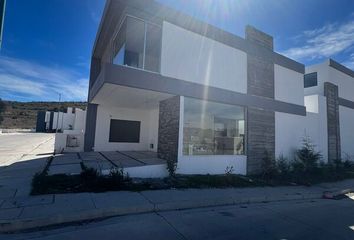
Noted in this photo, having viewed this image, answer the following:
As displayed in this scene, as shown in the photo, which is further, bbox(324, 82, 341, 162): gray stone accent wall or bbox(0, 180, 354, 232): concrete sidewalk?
bbox(324, 82, 341, 162): gray stone accent wall

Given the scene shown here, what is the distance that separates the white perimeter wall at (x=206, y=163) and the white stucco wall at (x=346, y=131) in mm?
11123

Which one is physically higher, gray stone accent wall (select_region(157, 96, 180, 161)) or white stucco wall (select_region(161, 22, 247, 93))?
white stucco wall (select_region(161, 22, 247, 93))

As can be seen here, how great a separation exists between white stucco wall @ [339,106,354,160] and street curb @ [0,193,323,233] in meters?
13.2

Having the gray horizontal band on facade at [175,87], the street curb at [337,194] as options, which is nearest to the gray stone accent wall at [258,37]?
the gray horizontal band on facade at [175,87]

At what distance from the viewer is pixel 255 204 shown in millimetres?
6930

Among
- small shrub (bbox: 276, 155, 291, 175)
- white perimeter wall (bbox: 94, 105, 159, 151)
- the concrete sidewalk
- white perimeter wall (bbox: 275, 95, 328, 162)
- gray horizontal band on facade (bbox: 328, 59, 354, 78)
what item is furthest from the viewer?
gray horizontal band on facade (bbox: 328, 59, 354, 78)

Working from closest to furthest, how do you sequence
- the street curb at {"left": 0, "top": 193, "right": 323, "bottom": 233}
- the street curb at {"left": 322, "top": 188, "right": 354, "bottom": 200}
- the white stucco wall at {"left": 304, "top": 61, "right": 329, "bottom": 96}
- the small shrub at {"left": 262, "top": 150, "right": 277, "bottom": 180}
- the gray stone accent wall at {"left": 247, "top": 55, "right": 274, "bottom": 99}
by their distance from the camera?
the street curb at {"left": 0, "top": 193, "right": 323, "bottom": 233}, the street curb at {"left": 322, "top": 188, "right": 354, "bottom": 200}, the small shrub at {"left": 262, "top": 150, "right": 277, "bottom": 180}, the gray stone accent wall at {"left": 247, "top": 55, "right": 274, "bottom": 99}, the white stucco wall at {"left": 304, "top": 61, "right": 329, "bottom": 96}

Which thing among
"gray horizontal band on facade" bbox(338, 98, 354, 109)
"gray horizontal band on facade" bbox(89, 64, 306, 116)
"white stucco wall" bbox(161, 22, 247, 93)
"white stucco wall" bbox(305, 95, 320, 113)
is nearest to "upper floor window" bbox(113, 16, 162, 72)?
"white stucco wall" bbox(161, 22, 247, 93)

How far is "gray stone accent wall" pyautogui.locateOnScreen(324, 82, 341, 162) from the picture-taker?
15859 mm

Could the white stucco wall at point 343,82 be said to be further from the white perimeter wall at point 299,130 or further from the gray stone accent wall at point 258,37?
the gray stone accent wall at point 258,37

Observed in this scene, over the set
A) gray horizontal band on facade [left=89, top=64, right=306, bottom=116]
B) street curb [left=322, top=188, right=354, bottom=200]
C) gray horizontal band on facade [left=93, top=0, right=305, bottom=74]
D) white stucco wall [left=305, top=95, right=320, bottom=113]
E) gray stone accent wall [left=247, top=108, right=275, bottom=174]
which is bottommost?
street curb [left=322, top=188, right=354, bottom=200]

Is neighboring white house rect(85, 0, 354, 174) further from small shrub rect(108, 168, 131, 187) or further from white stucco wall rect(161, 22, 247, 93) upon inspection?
small shrub rect(108, 168, 131, 187)

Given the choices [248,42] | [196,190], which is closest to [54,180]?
[196,190]

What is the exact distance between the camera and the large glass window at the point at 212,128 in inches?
387
